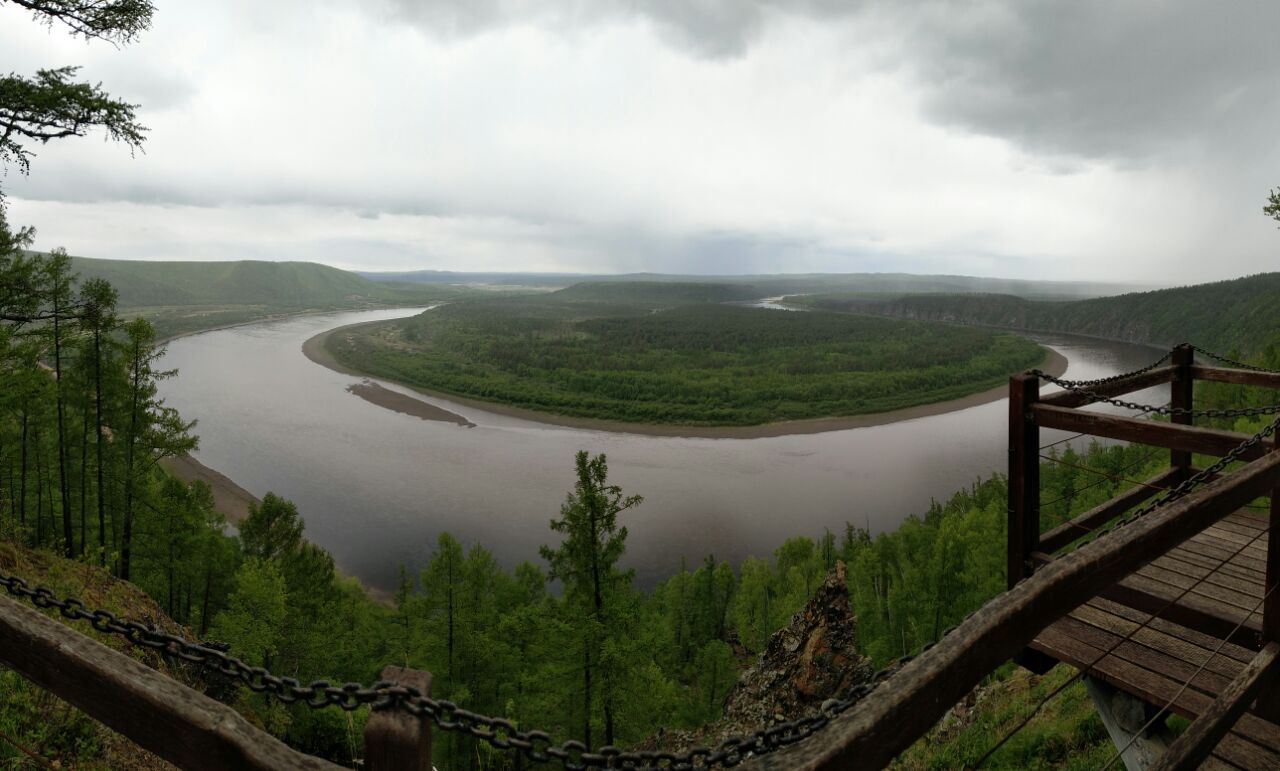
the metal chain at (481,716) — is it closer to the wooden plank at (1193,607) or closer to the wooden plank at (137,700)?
the wooden plank at (137,700)

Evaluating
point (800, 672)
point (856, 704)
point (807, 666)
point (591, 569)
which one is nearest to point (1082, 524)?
point (856, 704)

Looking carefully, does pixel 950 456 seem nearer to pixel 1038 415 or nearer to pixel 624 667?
pixel 624 667

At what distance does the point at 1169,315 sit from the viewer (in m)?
125

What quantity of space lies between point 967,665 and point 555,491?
126ft

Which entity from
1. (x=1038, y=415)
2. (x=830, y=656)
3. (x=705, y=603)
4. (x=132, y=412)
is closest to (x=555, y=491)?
(x=705, y=603)

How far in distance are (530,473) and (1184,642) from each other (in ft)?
133

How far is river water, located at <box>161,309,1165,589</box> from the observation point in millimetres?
32500

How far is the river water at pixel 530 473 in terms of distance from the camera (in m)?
32.5

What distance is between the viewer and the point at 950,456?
47156mm

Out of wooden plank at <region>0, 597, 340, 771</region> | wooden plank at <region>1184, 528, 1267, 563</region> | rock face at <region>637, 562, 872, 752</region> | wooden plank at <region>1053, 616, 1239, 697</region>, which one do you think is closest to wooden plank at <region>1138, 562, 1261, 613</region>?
wooden plank at <region>1184, 528, 1267, 563</region>

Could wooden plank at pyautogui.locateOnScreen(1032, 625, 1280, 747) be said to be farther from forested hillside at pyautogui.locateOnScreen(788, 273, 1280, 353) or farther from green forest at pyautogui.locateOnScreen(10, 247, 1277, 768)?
forested hillside at pyautogui.locateOnScreen(788, 273, 1280, 353)

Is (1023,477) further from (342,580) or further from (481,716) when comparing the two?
(342,580)

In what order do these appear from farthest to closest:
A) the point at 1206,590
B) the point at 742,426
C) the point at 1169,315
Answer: the point at 1169,315, the point at 742,426, the point at 1206,590

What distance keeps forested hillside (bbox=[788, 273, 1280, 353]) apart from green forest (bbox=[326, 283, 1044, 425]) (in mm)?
28645
